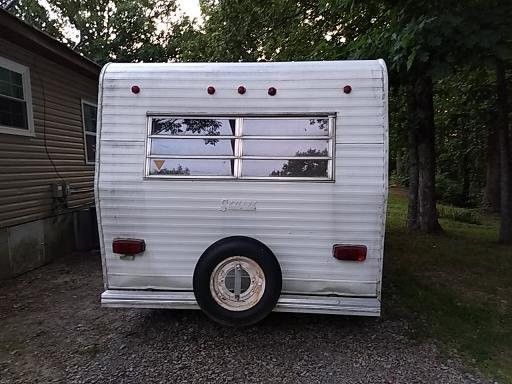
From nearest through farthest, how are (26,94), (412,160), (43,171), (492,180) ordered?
(26,94)
(43,171)
(412,160)
(492,180)

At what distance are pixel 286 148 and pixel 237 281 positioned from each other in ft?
3.98

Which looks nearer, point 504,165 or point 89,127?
point 504,165

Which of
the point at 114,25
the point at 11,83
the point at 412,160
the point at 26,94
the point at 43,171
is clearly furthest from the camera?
the point at 114,25

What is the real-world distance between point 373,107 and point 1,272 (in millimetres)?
5316

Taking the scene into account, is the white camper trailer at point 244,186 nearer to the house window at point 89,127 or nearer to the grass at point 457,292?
the grass at point 457,292

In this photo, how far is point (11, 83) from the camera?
21.6 ft

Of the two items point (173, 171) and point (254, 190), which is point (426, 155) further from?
point (173, 171)

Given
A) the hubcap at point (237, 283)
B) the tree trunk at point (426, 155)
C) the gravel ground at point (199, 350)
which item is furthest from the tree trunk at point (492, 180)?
the hubcap at point (237, 283)

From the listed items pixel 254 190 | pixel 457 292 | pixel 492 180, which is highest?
pixel 254 190

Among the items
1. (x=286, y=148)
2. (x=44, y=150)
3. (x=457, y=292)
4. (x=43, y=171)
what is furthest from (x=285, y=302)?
(x=44, y=150)

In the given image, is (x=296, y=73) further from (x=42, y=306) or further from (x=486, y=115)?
(x=486, y=115)

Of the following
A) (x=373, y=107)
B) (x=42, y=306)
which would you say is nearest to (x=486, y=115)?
(x=373, y=107)

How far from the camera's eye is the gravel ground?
11.1 ft

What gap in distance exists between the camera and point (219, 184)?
389 cm
